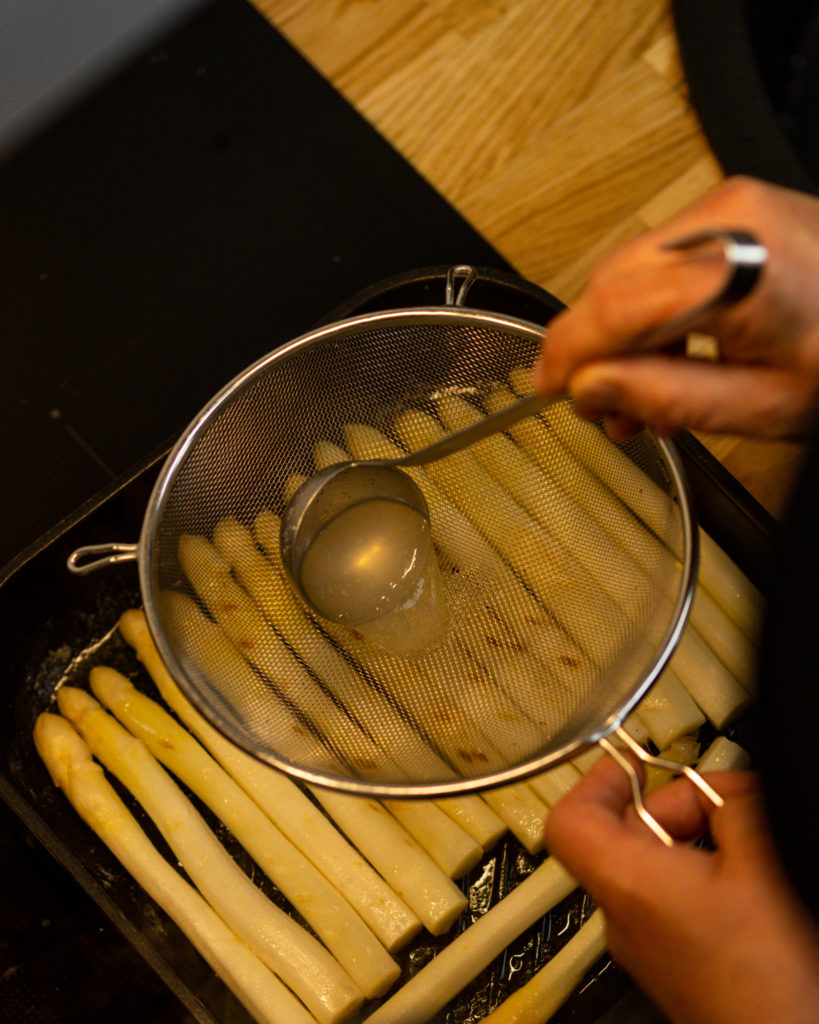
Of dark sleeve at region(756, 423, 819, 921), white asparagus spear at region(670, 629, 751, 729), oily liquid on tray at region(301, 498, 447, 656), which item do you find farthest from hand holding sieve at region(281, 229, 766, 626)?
dark sleeve at region(756, 423, 819, 921)

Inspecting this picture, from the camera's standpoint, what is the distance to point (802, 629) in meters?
0.42

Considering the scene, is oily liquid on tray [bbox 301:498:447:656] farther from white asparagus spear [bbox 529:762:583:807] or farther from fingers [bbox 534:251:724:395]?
fingers [bbox 534:251:724:395]

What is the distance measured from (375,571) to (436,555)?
113 millimetres

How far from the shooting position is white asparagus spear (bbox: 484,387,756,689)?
100cm

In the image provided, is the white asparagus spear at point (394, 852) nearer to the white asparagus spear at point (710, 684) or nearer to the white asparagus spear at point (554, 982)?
the white asparagus spear at point (554, 982)

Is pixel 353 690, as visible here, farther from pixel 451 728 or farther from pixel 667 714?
pixel 667 714

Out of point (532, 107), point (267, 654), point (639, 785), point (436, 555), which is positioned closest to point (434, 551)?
point (436, 555)

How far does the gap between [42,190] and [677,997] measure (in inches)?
49.6

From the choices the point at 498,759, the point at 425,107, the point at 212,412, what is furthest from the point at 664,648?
the point at 425,107

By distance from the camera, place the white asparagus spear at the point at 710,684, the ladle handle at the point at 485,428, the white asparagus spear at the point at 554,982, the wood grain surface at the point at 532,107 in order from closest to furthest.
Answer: the ladle handle at the point at 485,428, the white asparagus spear at the point at 554,982, the white asparagus spear at the point at 710,684, the wood grain surface at the point at 532,107

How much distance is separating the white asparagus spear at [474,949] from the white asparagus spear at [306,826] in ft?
0.15

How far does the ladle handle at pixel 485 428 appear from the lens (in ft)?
2.37

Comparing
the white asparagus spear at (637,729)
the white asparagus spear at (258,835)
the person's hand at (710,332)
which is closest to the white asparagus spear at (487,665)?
the white asparagus spear at (637,729)

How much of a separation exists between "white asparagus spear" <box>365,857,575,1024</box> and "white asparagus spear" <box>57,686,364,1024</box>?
48 millimetres
